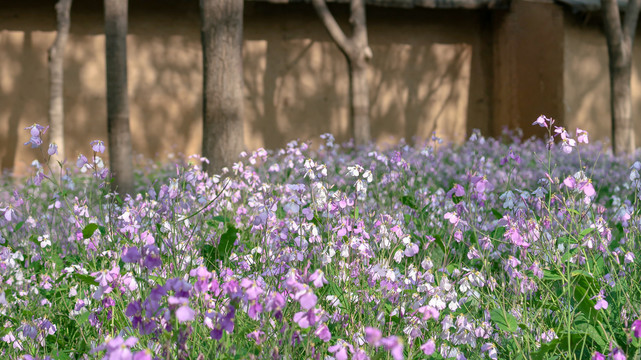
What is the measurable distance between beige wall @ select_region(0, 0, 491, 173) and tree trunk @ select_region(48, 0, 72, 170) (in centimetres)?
94

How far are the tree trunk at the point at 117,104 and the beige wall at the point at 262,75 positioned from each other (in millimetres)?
5025

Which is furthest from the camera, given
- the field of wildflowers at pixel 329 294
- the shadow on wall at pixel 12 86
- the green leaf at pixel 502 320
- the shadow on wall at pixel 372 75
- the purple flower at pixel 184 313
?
the shadow on wall at pixel 372 75

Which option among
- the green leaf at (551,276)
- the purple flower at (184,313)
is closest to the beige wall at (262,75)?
the green leaf at (551,276)

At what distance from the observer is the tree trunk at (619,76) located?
8945 millimetres

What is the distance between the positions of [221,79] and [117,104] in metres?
1.45

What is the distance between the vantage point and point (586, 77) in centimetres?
1259

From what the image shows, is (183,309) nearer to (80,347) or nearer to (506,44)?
(80,347)

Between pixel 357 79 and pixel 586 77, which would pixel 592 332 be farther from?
pixel 586 77

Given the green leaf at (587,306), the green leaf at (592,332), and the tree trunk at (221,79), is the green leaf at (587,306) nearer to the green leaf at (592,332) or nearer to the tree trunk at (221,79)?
the green leaf at (592,332)

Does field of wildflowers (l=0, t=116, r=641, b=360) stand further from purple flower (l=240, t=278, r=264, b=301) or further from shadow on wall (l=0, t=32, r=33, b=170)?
shadow on wall (l=0, t=32, r=33, b=170)

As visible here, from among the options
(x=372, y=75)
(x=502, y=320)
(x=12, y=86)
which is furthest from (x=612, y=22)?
(x=12, y=86)

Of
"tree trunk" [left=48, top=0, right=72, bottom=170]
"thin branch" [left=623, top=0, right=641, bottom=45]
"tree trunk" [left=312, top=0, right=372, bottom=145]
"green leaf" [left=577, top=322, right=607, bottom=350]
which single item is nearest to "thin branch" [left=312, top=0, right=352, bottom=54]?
"tree trunk" [left=312, top=0, right=372, bottom=145]

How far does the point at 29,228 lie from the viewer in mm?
3451

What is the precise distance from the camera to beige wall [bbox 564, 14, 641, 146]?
40.5 ft
